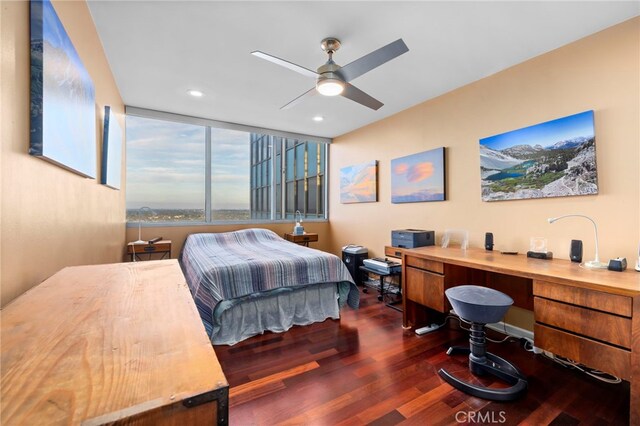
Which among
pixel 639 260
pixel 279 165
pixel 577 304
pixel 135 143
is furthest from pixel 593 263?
pixel 135 143

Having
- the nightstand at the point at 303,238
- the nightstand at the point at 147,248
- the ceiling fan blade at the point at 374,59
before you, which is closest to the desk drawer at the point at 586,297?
the ceiling fan blade at the point at 374,59

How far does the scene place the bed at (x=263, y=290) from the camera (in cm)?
247

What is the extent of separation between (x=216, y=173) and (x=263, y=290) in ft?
8.72

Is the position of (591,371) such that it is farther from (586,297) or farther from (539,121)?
(539,121)

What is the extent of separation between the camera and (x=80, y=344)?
27.4 inches

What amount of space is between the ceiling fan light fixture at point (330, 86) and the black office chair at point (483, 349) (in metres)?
1.85

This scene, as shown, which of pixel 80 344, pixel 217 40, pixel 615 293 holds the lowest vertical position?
pixel 615 293

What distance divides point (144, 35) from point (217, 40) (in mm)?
565

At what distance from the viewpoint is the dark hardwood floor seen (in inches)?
Result: 64.3

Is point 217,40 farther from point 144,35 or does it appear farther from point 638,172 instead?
point 638,172

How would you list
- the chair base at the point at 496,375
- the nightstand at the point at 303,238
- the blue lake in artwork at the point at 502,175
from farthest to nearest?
the nightstand at the point at 303,238, the blue lake in artwork at the point at 502,175, the chair base at the point at 496,375

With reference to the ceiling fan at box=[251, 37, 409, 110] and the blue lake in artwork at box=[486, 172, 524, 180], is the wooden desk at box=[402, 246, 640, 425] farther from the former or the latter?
the ceiling fan at box=[251, 37, 409, 110]

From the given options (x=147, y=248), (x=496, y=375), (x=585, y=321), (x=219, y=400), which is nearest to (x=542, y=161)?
(x=585, y=321)

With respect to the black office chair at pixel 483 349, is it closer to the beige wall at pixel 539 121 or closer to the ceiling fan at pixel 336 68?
the beige wall at pixel 539 121
